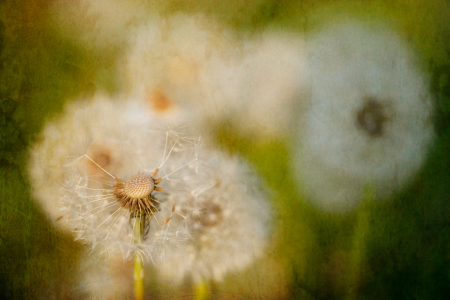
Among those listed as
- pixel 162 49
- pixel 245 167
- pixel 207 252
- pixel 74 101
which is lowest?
pixel 207 252

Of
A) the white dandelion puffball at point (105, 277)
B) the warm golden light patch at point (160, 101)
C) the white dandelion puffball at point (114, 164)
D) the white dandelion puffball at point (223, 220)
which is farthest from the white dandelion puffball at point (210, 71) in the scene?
the white dandelion puffball at point (105, 277)

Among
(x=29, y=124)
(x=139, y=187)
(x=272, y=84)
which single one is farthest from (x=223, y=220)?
(x=29, y=124)

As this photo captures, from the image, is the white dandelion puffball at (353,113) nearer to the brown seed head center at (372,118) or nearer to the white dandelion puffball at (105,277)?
the brown seed head center at (372,118)

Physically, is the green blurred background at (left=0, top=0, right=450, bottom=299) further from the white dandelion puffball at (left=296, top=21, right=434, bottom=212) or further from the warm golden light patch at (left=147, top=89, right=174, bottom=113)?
the warm golden light patch at (left=147, top=89, right=174, bottom=113)

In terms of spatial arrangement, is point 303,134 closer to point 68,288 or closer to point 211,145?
point 211,145

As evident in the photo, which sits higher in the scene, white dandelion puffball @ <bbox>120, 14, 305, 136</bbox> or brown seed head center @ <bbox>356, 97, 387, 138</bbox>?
white dandelion puffball @ <bbox>120, 14, 305, 136</bbox>

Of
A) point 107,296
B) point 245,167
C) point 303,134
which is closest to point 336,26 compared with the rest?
point 303,134

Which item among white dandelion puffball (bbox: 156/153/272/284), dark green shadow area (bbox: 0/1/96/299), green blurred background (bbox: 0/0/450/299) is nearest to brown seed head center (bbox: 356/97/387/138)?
green blurred background (bbox: 0/0/450/299)
